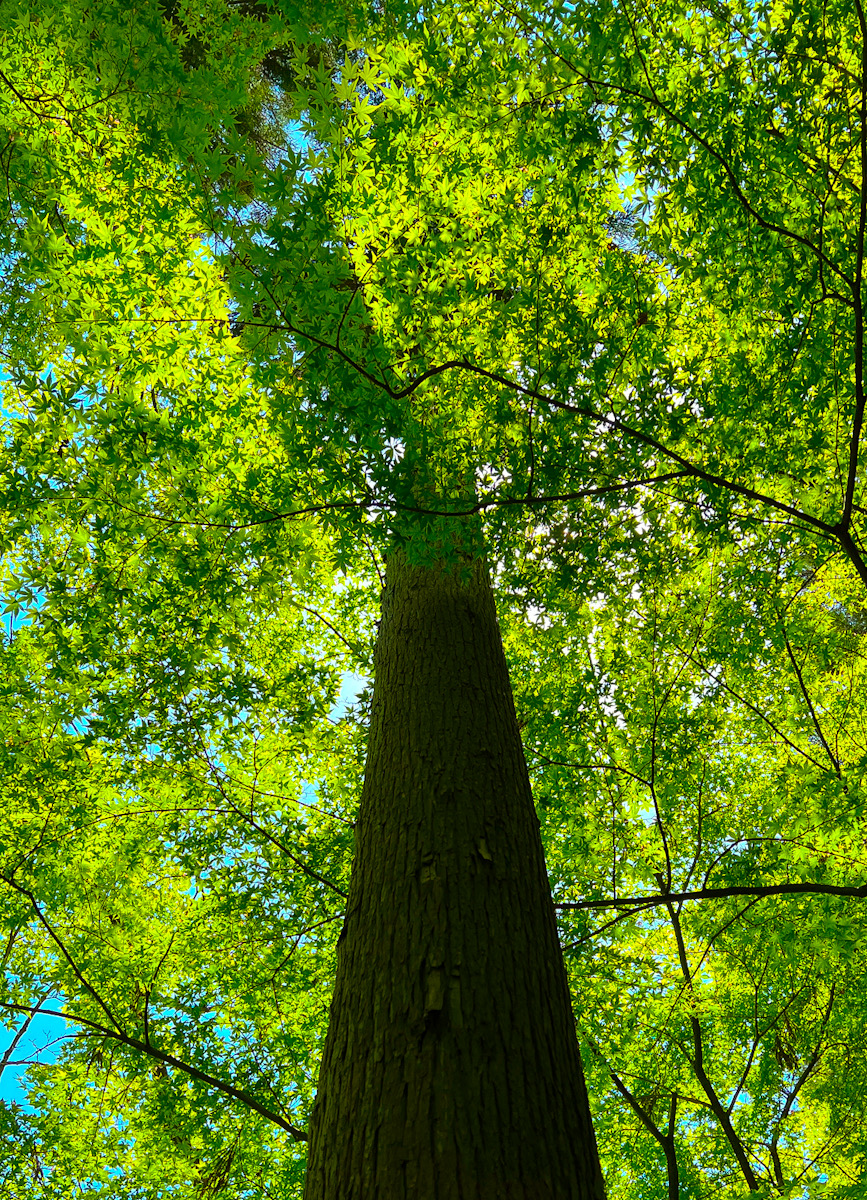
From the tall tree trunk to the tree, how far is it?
2cm

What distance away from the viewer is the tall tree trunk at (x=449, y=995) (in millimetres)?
1667

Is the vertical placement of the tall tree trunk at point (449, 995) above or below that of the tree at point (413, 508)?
below

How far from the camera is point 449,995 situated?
78.3 inches

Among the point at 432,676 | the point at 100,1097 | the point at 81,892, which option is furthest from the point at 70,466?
the point at 100,1097

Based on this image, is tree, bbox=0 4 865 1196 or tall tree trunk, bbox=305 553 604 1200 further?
tree, bbox=0 4 865 1196

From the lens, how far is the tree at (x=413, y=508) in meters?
2.90

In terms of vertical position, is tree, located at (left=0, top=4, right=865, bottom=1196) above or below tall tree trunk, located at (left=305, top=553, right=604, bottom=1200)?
above

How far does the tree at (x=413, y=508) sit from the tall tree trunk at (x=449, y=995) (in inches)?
0.8

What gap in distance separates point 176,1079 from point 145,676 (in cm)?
327

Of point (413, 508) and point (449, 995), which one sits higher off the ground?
point (413, 508)

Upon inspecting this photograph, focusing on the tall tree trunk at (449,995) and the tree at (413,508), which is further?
the tree at (413,508)

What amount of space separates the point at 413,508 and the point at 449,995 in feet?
6.23

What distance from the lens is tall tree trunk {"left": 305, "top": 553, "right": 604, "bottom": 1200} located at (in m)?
1.67

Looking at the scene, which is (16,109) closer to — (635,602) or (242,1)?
(635,602)
